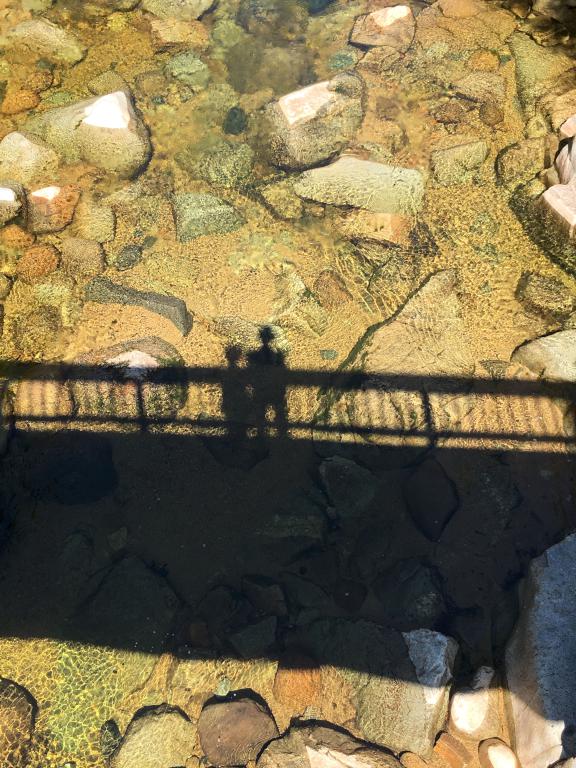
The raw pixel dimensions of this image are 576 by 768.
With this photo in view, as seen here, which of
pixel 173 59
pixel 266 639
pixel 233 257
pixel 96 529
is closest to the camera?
pixel 266 639

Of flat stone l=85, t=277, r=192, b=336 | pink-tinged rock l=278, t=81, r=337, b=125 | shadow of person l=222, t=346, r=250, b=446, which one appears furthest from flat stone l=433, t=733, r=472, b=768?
pink-tinged rock l=278, t=81, r=337, b=125

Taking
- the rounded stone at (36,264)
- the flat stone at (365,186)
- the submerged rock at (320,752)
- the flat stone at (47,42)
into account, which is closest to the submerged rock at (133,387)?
the rounded stone at (36,264)

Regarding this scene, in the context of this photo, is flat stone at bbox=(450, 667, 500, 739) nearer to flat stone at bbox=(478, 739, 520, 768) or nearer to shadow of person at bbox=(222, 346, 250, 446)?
flat stone at bbox=(478, 739, 520, 768)

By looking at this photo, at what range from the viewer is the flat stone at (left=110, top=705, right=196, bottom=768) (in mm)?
3322

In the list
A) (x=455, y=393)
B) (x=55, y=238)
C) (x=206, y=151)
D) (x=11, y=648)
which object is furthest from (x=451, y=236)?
(x=11, y=648)

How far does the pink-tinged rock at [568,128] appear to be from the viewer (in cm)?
519

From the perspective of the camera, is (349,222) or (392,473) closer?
(392,473)

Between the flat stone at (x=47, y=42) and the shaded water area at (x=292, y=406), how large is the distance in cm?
18

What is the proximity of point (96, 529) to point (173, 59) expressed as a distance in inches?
186

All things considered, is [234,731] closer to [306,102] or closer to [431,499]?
[431,499]

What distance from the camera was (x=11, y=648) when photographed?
3.61 metres

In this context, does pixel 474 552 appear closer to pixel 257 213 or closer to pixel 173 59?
pixel 257 213

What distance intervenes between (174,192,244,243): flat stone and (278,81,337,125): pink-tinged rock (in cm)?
105

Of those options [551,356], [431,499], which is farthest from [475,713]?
[551,356]
